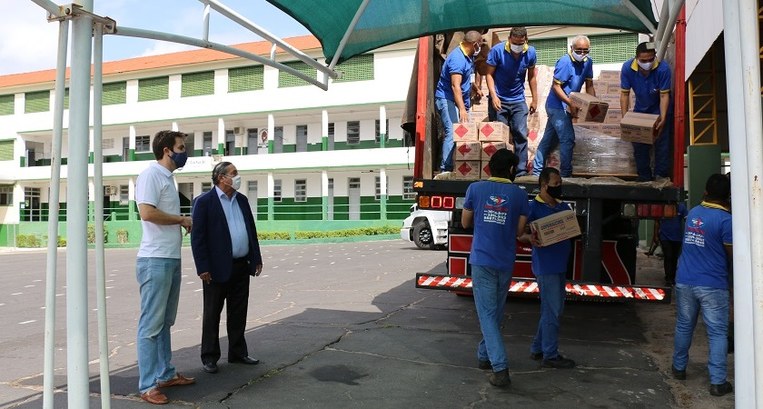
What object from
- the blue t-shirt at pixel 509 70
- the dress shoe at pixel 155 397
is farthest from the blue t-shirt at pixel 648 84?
the dress shoe at pixel 155 397

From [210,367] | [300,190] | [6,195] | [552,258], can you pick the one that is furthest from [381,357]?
[6,195]

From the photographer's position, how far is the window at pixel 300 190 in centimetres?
3869

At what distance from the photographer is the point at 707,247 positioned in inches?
196

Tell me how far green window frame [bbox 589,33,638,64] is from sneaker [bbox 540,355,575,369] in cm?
2487

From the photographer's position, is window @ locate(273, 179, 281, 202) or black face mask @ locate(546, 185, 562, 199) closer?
black face mask @ locate(546, 185, 562, 199)

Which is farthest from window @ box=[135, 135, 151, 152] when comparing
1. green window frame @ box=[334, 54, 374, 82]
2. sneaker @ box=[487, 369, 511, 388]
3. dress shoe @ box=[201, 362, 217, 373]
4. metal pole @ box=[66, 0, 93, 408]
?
metal pole @ box=[66, 0, 93, 408]

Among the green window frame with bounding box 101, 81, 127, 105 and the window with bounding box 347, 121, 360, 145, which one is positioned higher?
the green window frame with bounding box 101, 81, 127, 105

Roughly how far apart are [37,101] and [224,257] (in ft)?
149

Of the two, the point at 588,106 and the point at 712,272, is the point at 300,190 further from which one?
the point at 712,272

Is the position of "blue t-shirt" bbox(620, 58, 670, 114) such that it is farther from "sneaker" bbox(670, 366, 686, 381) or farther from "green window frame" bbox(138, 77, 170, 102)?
"green window frame" bbox(138, 77, 170, 102)

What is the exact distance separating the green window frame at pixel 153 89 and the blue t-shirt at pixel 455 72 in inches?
1425

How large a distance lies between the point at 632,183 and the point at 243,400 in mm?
4137

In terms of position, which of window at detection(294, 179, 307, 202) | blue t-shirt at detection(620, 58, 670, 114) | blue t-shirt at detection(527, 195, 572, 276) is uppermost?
window at detection(294, 179, 307, 202)

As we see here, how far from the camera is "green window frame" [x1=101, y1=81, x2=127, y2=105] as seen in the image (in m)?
→ 41.4
